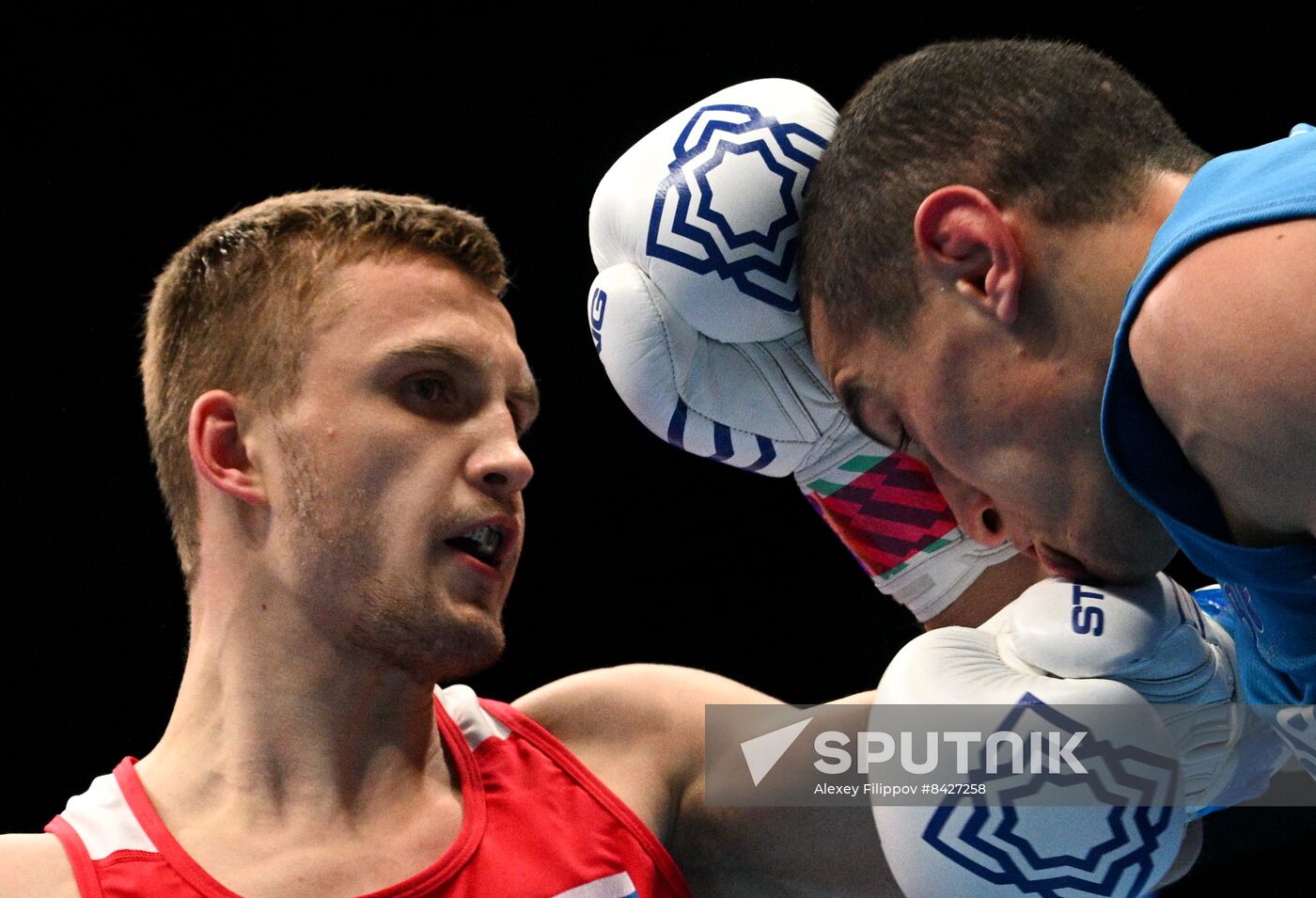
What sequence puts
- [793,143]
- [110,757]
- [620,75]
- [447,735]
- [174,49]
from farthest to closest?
[620,75], [174,49], [110,757], [447,735], [793,143]

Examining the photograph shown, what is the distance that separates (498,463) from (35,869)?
74 cm

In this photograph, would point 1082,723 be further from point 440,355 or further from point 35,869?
point 35,869

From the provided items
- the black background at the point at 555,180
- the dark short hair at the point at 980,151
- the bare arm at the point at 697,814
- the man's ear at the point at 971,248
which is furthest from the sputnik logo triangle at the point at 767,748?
the black background at the point at 555,180

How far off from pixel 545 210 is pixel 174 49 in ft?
3.10

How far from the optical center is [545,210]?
11.6 feet

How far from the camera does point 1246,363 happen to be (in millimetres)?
1119

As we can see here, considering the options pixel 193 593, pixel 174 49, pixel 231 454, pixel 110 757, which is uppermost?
pixel 174 49

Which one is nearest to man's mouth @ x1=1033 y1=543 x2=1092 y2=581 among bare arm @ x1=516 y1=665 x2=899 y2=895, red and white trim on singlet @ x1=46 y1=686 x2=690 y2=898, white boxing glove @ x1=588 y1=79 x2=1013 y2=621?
white boxing glove @ x1=588 y1=79 x2=1013 y2=621

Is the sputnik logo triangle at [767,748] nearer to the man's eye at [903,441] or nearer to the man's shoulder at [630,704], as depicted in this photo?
the man's shoulder at [630,704]

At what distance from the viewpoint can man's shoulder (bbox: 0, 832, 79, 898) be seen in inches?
63.6

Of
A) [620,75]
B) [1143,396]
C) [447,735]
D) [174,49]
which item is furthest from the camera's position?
[620,75]

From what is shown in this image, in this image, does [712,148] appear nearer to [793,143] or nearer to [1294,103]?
[793,143]

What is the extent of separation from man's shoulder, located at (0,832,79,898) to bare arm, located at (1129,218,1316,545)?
133cm

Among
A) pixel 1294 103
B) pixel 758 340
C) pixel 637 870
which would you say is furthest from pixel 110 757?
pixel 1294 103
